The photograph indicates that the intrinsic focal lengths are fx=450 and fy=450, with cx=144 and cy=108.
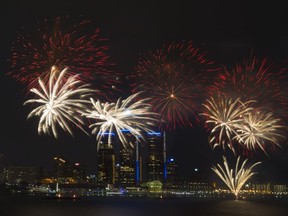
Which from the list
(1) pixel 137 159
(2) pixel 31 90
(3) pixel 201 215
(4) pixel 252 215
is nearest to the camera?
(2) pixel 31 90

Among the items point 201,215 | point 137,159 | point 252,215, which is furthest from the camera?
point 137,159

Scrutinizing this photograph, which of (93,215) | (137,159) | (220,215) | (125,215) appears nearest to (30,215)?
(93,215)

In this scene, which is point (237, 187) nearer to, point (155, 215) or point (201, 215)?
point (201, 215)

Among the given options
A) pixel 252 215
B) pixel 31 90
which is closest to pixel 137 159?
pixel 252 215

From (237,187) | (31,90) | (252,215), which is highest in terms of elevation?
(31,90)

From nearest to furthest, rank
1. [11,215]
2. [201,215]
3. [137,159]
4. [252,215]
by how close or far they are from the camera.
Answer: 1. [11,215]
2. [201,215]
3. [252,215]
4. [137,159]

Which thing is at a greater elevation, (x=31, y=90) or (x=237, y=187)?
(x=31, y=90)

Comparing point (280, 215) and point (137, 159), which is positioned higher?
point (137, 159)

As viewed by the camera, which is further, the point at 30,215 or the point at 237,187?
the point at 237,187

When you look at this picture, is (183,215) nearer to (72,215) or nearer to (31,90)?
→ (72,215)
